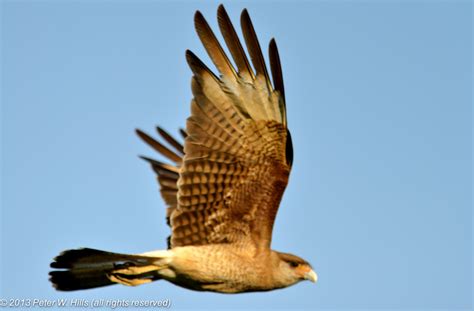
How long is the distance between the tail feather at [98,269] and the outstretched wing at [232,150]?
513 millimetres

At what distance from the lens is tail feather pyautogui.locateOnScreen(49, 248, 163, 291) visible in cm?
1102

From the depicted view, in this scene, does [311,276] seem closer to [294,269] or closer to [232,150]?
[294,269]

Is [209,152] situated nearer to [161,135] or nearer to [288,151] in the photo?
[288,151]

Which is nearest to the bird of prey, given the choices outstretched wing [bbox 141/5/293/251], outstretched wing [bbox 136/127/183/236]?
outstretched wing [bbox 141/5/293/251]

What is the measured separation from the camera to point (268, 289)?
36.9 feet

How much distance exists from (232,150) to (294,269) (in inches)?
62.4

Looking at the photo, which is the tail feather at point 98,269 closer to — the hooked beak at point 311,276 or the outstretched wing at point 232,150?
the outstretched wing at point 232,150

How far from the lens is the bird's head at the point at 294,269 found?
11.3 m

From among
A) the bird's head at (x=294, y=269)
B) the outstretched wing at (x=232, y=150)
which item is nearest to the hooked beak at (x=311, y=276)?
the bird's head at (x=294, y=269)

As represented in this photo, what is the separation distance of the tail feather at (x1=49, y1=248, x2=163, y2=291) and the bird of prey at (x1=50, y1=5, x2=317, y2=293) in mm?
12

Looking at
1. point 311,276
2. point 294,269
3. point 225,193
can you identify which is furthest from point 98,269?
point 311,276

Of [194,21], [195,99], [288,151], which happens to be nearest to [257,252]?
[288,151]

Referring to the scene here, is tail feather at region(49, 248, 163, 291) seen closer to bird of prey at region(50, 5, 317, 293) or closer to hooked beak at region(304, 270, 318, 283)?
bird of prey at region(50, 5, 317, 293)

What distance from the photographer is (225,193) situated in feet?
36.6
